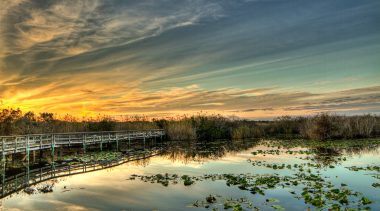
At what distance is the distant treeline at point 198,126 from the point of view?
42.5 metres

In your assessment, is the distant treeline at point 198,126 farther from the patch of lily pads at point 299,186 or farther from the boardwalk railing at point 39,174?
the patch of lily pads at point 299,186

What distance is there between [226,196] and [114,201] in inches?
175

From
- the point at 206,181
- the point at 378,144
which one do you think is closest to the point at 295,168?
the point at 206,181

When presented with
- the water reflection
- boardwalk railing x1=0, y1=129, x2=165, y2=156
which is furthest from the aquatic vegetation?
boardwalk railing x1=0, y1=129, x2=165, y2=156

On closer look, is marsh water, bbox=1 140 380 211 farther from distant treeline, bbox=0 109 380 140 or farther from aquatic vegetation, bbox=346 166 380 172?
distant treeline, bbox=0 109 380 140

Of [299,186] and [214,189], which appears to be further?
[299,186]

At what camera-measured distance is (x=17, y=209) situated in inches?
504

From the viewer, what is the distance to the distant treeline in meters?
42.5

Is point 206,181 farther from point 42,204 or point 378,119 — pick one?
point 378,119

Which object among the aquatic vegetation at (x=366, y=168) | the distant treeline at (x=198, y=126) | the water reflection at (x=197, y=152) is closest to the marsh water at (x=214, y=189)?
the aquatic vegetation at (x=366, y=168)

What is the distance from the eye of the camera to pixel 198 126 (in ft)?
185

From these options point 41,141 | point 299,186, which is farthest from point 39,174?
point 299,186

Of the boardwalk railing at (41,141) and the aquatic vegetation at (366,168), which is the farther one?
the boardwalk railing at (41,141)

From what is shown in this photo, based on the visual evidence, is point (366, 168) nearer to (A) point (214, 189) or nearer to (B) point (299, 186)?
(B) point (299, 186)
